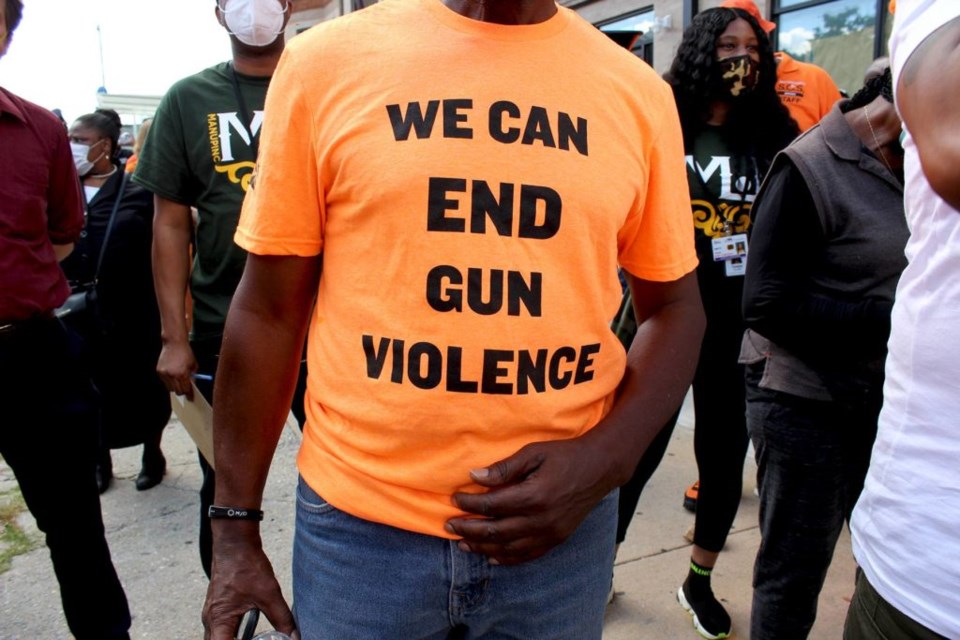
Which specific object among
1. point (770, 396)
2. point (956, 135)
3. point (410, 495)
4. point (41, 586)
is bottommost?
point (41, 586)

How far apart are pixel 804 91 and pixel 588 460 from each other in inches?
130

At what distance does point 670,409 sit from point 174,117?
1.86m

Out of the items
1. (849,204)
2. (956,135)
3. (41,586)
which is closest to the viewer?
(956,135)

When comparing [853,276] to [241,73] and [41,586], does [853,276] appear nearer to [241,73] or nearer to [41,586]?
[241,73]

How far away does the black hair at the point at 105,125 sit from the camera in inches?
191

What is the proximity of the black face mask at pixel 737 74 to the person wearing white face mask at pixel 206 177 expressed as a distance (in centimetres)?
158

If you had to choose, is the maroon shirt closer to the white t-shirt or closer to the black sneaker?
the white t-shirt

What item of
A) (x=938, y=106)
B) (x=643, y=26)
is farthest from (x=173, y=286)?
(x=643, y=26)

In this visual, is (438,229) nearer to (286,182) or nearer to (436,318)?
(436,318)

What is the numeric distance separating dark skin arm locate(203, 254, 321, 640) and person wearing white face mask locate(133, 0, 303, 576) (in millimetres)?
1267

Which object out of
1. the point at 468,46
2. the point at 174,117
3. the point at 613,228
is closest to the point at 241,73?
the point at 174,117

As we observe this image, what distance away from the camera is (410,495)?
1131 mm

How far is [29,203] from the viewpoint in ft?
7.64

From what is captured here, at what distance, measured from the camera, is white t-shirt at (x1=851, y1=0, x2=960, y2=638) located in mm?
1067
